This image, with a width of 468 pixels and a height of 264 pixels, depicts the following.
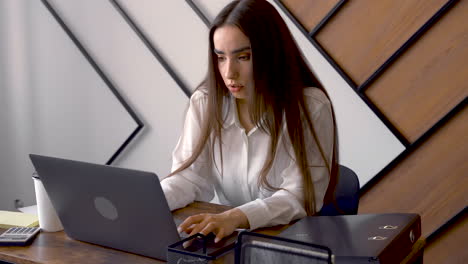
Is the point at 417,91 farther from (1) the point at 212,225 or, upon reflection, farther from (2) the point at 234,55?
(1) the point at 212,225

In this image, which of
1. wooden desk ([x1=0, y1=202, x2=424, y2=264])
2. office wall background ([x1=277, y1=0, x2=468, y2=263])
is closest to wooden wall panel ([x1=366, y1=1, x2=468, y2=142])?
office wall background ([x1=277, y1=0, x2=468, y2=263])

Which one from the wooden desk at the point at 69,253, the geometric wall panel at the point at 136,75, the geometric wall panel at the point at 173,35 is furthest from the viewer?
the geometric wall panel at the point at 136,75

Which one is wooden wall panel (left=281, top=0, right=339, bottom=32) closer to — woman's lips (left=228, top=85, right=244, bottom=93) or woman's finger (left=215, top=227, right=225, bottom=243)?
woman's lips (left=228, top=85, right=244, bottom=93)

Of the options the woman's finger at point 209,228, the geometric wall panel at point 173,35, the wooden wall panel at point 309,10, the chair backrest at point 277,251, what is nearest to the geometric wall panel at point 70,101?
the geometric wall panel at point 173,35

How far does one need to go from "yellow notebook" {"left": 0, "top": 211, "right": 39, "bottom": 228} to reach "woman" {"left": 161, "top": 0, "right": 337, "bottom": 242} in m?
0.31

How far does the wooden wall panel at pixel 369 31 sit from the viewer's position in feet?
7.01

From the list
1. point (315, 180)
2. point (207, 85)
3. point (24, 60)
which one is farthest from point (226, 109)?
point (24, 60)

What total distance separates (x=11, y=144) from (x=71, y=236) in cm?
184

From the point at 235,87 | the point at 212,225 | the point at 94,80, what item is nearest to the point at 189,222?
the point at 212,225

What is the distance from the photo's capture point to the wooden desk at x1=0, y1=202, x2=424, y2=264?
3.62ft

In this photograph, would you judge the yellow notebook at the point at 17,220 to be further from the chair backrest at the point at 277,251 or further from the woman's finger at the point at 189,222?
the chair backrest at the point at 277,251

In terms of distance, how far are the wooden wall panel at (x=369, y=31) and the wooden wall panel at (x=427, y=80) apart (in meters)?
0.05

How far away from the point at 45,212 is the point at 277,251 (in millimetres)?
644

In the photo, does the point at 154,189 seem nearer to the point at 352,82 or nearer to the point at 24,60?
the point at 352,82
